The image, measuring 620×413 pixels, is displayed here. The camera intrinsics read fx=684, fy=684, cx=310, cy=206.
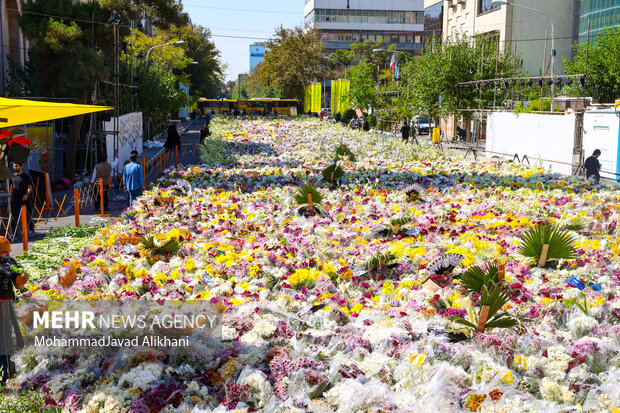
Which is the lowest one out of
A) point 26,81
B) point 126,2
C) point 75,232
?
point 75,232

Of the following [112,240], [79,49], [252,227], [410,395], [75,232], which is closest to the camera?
[410,395]

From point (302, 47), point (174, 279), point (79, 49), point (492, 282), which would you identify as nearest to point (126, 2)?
point (79, 49)

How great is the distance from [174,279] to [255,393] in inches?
116

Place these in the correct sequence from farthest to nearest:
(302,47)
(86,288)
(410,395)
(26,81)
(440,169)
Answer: (302,47), (26,81), (440,169), (86,288), (410,395)

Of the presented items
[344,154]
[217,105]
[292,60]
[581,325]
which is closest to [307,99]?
[292,60]

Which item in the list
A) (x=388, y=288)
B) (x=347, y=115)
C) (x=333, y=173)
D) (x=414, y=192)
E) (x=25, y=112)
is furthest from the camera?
(x=347, y=115)

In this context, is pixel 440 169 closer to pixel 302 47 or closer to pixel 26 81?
pixel 26 81

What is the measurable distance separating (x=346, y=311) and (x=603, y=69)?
37081 mm

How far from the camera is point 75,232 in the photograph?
39.9ft

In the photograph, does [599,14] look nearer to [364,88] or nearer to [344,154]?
[364,88]

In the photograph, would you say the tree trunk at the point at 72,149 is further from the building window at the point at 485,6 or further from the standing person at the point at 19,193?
the building window at the point at 485,6

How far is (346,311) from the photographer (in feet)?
22.0

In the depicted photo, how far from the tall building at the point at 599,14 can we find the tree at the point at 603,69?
12.4 ft

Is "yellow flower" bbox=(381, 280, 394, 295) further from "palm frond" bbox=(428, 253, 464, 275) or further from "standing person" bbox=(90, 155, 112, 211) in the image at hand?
"standing person" bbox=(90, 155, 112, 211)
